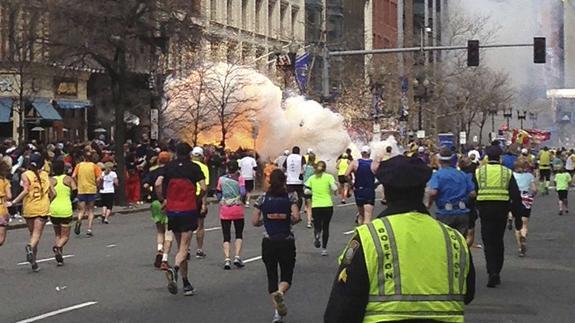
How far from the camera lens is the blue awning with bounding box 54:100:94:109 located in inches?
1775

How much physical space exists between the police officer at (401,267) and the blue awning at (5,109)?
3830 centimetres

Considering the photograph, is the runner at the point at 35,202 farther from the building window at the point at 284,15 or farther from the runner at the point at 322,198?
the building window at the point at 284,15

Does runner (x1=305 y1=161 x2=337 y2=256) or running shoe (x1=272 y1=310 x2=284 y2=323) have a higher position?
runner (x1=305 y1=161 x2=337 y2=256)

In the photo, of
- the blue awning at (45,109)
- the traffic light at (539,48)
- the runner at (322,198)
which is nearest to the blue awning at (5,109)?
the blue awning at (45,109)

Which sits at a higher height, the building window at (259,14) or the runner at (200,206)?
the building window at (259,14)

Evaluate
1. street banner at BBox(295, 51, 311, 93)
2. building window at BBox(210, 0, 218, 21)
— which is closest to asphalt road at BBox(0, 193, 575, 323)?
street banner at BBox(295, 51, 311, 93)

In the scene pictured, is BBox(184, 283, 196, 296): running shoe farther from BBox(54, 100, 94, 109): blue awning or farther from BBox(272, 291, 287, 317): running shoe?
BBox(54, 100, 94, 109): blue awning

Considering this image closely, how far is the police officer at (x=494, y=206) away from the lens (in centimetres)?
1363

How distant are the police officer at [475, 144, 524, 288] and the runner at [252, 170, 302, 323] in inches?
111

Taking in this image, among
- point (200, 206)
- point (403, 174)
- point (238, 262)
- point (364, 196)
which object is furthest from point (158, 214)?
point (403, 174)

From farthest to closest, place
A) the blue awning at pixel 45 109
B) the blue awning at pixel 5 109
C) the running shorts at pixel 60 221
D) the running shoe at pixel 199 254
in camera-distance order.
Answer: the blue awning at pixel 45 109 → the blue awning at pixel 5 109 → the running shoe at pixel 199 254 → the running shorts at pixel 60 221

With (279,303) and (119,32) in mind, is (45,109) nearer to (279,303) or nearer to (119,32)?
(119,32)

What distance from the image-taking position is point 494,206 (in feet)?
44.8

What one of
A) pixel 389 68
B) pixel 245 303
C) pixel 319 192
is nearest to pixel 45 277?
pixel 245 303
